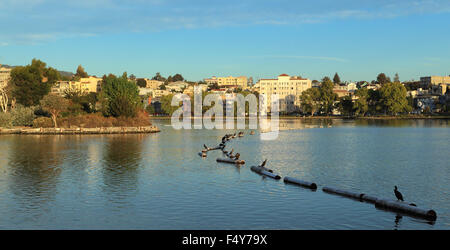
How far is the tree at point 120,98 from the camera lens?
9300cm

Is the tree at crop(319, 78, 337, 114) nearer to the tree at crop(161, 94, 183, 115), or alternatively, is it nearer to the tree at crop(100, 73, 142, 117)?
the tree at crop(161, 94, 183, 115)

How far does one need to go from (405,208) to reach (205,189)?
12981 mm

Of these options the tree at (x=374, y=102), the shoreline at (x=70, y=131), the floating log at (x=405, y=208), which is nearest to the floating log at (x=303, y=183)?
the floating log at (x=405, y=208)

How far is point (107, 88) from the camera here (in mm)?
102812

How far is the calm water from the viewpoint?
75.1 feet

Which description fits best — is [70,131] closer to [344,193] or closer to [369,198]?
[344,193]

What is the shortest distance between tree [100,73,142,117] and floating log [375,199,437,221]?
7399cm

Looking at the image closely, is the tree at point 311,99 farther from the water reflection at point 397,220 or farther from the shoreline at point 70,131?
the water reflection at point 397,220

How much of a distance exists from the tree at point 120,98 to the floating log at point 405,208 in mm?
73986

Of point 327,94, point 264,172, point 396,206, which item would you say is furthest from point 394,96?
point 396,206

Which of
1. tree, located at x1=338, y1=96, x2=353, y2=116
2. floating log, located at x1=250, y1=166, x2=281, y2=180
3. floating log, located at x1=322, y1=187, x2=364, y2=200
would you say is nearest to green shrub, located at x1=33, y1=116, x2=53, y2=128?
floating log, located at x1=250, y1=166, x2=281, y2=180

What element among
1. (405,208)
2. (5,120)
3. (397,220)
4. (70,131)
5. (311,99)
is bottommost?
(397,220)

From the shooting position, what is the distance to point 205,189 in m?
31.2
